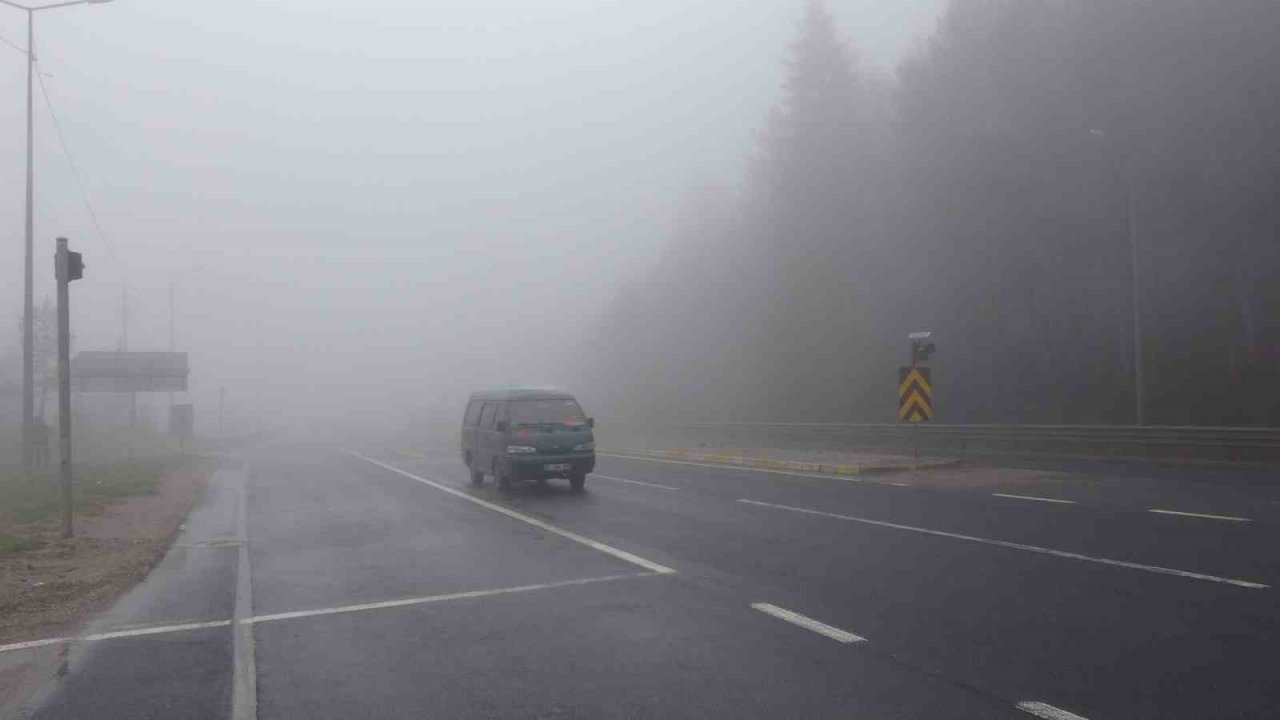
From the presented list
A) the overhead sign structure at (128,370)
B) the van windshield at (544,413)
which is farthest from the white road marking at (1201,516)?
the overhead sign structure at (128,370)

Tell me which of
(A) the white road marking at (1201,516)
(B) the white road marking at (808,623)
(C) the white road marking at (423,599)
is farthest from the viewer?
(A) the white road marking at (1201,516)

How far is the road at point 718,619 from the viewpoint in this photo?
229 inches

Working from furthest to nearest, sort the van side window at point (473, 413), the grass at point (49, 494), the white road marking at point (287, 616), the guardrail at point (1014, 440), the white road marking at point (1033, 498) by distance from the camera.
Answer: the van side window at point (473, 413), the guardrail at point (1014, 440), the white road marking at point (1033, 498), the grass at point (49, 494), the white road marking at point (287, 616)

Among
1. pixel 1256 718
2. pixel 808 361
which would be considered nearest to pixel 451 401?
pixel 808 361

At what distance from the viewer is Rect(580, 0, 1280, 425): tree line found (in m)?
27.0

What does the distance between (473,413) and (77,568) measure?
37.6 ft

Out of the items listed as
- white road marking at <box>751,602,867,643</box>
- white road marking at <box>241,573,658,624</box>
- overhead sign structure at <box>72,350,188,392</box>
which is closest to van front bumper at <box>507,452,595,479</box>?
white road marking at <box>241,573,658,624</box>

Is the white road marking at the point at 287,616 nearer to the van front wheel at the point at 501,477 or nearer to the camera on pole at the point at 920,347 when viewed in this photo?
the van front wheel at the point at 501,477

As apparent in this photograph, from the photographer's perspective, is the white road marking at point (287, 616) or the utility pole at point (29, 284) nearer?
the white road marking at point (287, 616)

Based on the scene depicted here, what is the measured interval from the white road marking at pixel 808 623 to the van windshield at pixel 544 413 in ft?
38.0

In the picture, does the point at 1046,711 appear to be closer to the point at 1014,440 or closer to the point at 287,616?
the point at 287,616

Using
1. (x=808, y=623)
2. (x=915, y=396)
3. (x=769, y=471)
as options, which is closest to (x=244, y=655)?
(x=808, y=623)

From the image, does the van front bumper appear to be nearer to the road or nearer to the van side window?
the van side window

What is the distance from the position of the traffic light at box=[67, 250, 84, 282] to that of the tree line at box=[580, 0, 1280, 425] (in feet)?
73.0
